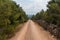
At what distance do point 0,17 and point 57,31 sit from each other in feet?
26.3

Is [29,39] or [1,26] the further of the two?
[29,39]

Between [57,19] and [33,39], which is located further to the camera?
[57,19]

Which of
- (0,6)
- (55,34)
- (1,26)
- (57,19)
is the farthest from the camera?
(57,19)

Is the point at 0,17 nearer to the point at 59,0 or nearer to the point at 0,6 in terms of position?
the point at 0,6

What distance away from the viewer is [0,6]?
819 inches

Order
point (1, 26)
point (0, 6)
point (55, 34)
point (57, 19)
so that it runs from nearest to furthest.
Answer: point (0, 6)
point (1, 26)
point (55, 34)
point (57, 19)

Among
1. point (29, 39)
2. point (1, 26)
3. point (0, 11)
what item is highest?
point (0, 11)

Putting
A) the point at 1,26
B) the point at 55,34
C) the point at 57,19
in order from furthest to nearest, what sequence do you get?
1. the point at 57,19
2. the point at 55,34
3. the point at 1,26

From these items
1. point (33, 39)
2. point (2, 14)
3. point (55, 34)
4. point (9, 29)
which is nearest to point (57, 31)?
point (55, 34)

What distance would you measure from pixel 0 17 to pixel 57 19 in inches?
427

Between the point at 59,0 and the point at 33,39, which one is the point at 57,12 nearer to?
the point at 59,0

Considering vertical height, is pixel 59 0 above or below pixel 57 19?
above

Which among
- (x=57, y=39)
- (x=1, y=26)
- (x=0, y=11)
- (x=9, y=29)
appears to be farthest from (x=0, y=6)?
(x=57, y=39)

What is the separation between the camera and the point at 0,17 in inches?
845
